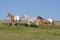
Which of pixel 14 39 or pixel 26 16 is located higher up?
pixel 26 16

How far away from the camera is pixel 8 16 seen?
3155cm

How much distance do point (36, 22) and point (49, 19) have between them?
2.03m

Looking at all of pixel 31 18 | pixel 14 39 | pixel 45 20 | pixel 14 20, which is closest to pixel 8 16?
pixel 14 20

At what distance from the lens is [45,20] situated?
31.3 m

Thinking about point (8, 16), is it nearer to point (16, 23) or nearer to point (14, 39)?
point (16, 23)

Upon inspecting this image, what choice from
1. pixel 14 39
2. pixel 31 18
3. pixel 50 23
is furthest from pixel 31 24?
pixel 14 39

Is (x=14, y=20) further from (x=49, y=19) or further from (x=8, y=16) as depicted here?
(x=49, y=19)

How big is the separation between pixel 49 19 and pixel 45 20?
2.72 feet

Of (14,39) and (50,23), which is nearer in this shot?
(14,39)

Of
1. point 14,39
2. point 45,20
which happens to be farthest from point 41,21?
point 14,39

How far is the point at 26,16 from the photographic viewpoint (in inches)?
1216

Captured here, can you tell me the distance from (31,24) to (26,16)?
54.0 inches

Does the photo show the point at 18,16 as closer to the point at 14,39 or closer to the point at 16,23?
the point at 16,23

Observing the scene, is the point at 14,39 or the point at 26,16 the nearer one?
the point at 14,39
